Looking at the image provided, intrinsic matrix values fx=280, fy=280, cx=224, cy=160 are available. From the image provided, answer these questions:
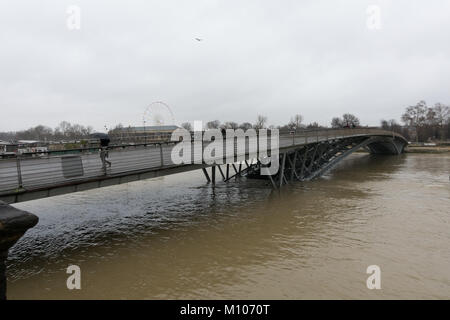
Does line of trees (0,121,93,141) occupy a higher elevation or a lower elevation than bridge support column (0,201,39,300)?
higher

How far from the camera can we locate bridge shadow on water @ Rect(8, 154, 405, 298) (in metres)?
7.63

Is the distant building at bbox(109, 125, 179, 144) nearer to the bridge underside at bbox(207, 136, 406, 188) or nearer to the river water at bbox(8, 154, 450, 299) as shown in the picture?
the river water at bbox(8, 154, 450, 299)

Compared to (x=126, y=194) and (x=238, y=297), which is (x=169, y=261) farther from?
(x=126, y=194)

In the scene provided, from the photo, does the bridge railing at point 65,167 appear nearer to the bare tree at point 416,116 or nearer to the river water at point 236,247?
the river water at point 236,247

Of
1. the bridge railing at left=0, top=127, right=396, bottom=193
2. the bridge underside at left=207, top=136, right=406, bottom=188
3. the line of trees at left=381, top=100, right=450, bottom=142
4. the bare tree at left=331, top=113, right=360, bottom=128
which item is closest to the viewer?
the bridge railing at left=0, top=127, right=396, bottom=193

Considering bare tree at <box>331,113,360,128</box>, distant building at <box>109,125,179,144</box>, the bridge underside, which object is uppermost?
bare tree at <box>331,113,360,128</box>

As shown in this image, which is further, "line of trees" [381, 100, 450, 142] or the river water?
"line of trees" [381, 100, 450, 142]

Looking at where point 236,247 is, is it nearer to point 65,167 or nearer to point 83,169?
point 83,169

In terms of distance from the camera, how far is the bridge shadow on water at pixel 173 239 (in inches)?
300

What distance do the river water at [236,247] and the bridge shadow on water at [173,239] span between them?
0.15ft

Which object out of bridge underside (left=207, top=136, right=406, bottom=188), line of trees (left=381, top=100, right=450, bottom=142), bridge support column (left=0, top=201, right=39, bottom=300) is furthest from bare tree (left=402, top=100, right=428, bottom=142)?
bridge support column (left=0, top=201, right=39, bottom=300)

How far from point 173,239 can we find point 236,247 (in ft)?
8.24

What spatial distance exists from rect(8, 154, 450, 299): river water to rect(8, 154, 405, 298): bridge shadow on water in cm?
5
